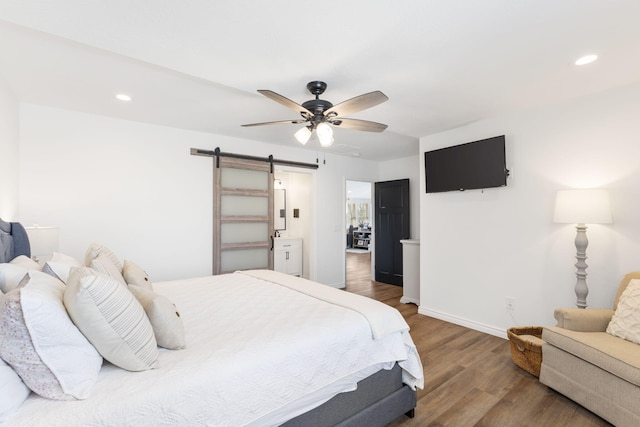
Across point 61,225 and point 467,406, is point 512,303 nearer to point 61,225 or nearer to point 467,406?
point 467,406

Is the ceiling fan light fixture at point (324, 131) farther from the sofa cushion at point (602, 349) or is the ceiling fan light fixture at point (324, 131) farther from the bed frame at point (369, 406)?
the sofa cushion at point (602, 349)

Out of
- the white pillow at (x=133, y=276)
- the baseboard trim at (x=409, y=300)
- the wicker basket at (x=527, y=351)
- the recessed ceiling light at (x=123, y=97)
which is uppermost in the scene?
the recessed ceiling light at (x=123, y=97)

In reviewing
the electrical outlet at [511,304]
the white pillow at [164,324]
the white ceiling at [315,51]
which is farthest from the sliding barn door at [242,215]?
the electrical outlet at [511,304]

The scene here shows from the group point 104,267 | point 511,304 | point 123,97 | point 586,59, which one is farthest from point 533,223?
point 123,97

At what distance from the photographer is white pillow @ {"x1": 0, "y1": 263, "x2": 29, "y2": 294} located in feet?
4.29

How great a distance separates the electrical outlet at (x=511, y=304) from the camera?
3.19 meters

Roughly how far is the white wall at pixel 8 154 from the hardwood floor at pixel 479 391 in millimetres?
3421

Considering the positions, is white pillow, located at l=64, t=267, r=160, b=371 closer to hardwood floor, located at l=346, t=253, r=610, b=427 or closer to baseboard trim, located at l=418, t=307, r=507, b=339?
hardwood floor, located at l=346, t=253, r=610, b=427

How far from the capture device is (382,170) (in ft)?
20.2

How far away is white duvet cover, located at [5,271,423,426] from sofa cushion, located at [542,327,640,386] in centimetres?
115

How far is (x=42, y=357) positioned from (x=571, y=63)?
11.1 ft

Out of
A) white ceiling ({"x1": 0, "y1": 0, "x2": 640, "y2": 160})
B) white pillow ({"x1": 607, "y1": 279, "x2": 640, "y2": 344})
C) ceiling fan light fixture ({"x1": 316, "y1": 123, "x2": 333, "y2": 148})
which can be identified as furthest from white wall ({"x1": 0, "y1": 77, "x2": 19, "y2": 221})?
white pillow ({"x1": 607, "y1": 279, "x2": 640, "y2": 344})

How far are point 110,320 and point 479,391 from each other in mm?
Result: 2506

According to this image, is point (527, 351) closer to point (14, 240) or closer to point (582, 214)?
point (582, 214)
